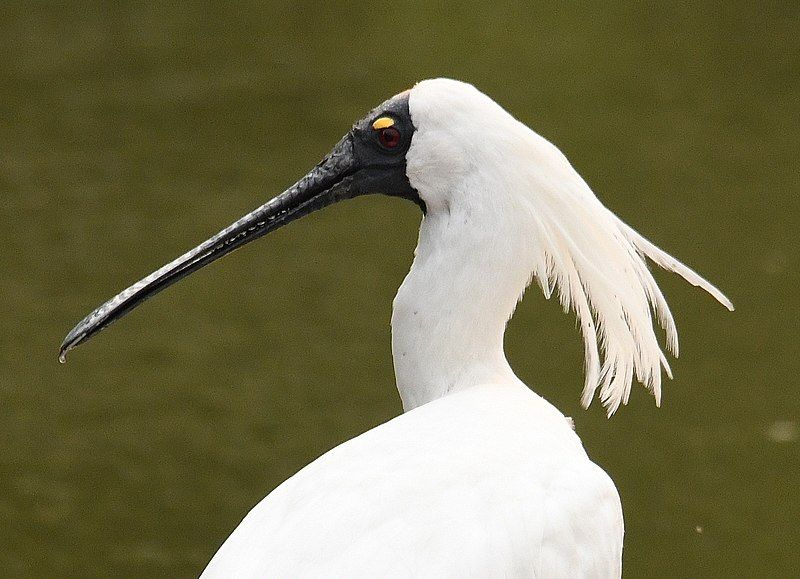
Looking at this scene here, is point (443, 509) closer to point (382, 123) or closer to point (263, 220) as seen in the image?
point (382, 123)

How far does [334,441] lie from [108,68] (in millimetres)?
3778

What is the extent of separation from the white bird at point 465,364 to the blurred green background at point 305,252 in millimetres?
2186

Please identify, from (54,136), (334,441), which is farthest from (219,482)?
(54,136)

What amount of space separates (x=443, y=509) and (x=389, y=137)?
0.93 meters

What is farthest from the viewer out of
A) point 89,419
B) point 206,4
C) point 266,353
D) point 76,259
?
point 206,4

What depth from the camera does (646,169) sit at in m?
7.98

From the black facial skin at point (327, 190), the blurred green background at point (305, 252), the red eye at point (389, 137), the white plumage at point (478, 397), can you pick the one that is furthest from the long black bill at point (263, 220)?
the blurred green background at point (305, 252)

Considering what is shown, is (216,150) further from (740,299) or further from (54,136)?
(740,299)

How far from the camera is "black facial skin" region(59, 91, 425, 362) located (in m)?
3.38

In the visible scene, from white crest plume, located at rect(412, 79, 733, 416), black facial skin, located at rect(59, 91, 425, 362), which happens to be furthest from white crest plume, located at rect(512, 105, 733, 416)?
black facial skin, located at rect(59, 91, 425, 362)

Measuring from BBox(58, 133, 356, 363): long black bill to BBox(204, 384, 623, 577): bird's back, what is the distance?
24.8 inches

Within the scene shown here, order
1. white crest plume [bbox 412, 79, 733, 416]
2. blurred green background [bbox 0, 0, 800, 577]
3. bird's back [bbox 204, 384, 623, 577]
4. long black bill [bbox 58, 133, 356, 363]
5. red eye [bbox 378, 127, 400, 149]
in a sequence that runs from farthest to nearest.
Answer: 1. blurred green background [bbox 0, 0, 800, 577]
2. long black bill [bbox 58, 133, 356, 363]
3. red eye [bbox 378, 127, 400, 149]
4. white crest plume [bbox 412, 79, 733, 416]
5. bird's back [bbox 204, 384, 623, 577]

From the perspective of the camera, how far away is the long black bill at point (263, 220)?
3490 millimetres

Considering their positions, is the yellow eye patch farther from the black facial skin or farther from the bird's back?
the bird's back
